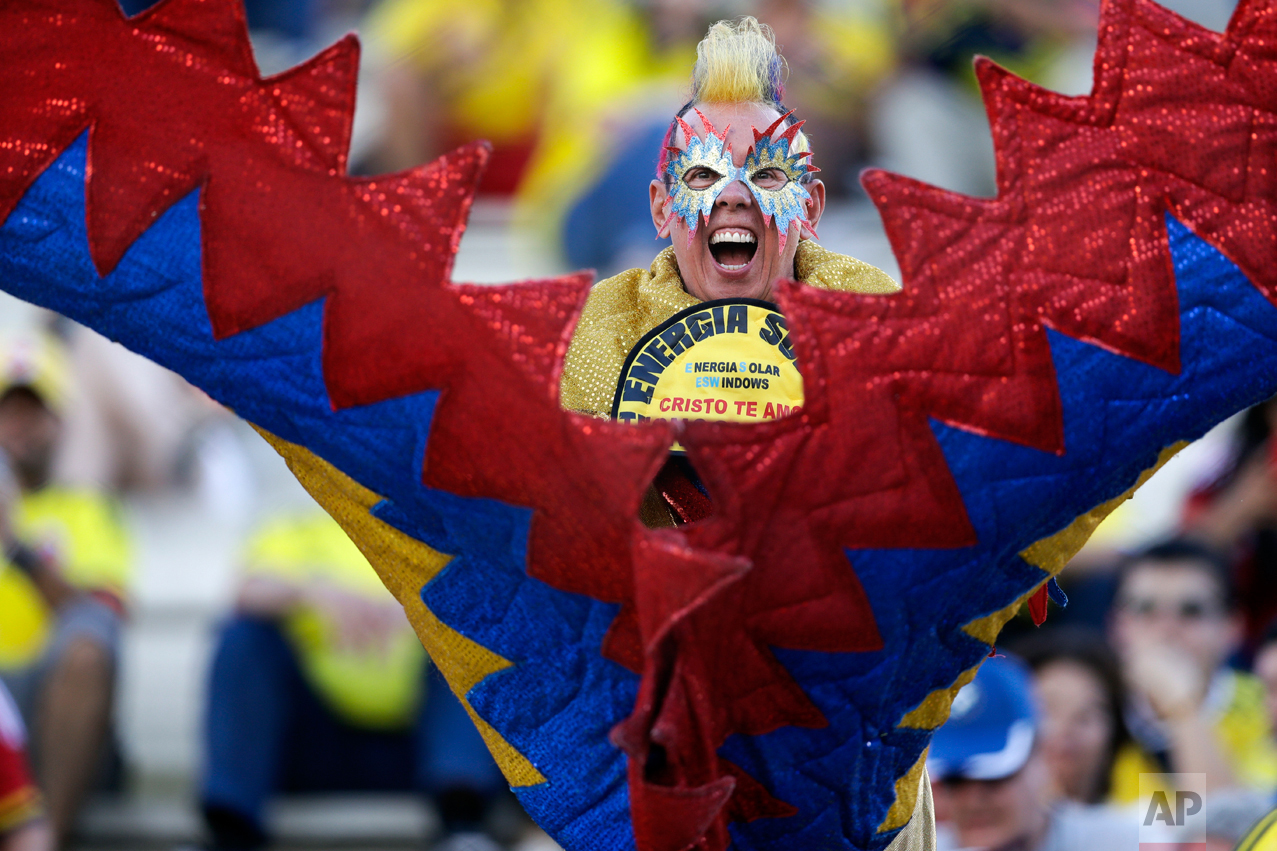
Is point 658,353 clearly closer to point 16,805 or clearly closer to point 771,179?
point 771,179

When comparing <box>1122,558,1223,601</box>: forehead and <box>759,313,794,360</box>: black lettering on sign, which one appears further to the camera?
<box>1122,558,1223,601</box>: forehead

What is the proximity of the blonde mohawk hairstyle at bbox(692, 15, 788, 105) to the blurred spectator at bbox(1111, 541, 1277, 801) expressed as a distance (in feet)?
5.48

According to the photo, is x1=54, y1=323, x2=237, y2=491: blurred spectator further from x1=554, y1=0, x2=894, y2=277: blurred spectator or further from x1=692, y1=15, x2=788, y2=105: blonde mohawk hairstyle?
x1=692, y1=15, x2=788, y2=105: blonde mohawk hairstyle

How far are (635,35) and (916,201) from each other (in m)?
3.60

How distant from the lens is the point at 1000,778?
8.66 ft

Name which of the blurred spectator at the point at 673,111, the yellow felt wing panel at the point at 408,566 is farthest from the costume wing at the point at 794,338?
the blurred spectator at the point at 673,111

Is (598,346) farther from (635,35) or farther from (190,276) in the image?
(635,35)

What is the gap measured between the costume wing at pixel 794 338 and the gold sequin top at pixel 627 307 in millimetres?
225

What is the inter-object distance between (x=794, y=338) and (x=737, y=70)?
414 millimetres

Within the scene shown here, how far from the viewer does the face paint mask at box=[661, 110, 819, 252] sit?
1.82 m

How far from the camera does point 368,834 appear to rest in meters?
3.73

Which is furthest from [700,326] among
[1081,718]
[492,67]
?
[492,67]

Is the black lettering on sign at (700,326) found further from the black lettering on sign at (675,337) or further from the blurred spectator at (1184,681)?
the blurred spectator at (1184,681)

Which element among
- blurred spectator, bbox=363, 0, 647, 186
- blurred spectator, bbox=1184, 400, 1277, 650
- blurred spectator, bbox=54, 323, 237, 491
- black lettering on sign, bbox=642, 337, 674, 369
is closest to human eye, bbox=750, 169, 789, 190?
black lettering on sign, bbox=642, 337, 674, 369
